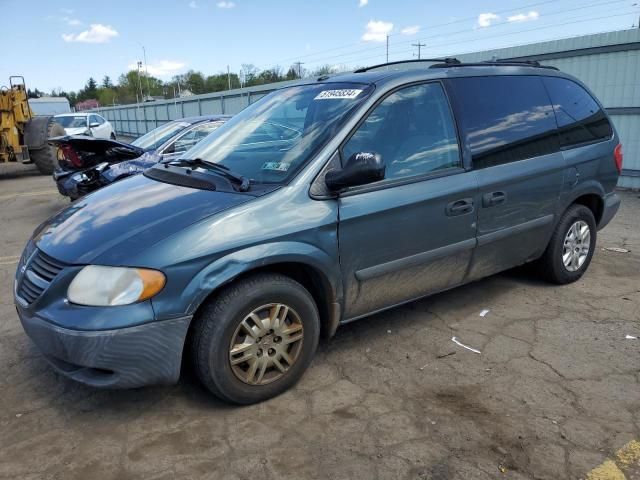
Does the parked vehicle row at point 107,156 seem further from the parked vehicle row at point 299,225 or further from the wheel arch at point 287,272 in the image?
the wheel arch at point 287,272

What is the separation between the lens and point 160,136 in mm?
8375

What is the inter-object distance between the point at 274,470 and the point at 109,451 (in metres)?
0.85

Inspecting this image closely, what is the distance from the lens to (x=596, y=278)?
15.8ft

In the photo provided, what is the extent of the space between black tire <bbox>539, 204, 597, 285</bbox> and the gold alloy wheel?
2.56 metres

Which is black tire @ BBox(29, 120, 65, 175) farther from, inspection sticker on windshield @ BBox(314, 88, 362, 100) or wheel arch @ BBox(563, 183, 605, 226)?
wheel arch @ BBox(563, 183, 605, 226)

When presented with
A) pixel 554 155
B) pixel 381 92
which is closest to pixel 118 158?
pixel 381 92

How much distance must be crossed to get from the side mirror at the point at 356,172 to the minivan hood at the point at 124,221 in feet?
1.58

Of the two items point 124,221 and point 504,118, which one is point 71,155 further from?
point 504,118

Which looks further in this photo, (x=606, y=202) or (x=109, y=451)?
(x=606, y=202)

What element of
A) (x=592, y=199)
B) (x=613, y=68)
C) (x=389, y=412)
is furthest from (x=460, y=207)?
(x=613, y=68)

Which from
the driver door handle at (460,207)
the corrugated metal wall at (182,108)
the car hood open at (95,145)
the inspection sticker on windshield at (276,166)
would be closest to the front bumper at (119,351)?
the inspection sticker on windshield at (276,166)

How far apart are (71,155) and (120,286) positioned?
19.5 ft

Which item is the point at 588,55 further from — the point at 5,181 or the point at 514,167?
the point at 5,181

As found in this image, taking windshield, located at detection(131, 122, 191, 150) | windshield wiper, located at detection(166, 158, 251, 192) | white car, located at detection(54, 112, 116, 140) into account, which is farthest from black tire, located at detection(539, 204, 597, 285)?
white car, located at detection(54, 112, 116, 140)
